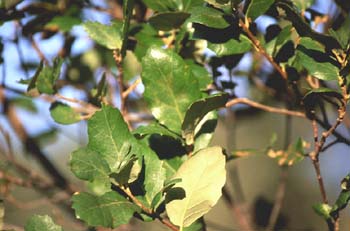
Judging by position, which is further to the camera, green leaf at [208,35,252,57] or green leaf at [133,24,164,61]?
green leaf at [133,24,164,61]

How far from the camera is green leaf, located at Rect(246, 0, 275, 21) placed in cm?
67

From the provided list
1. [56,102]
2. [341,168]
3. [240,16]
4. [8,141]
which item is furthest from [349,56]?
A: [341,168]

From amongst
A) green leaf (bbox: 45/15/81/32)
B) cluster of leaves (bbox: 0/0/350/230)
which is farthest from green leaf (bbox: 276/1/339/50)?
green leaf (bbox: 45/15/81/32)

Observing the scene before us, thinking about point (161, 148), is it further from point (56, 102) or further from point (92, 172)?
point (56, 102)

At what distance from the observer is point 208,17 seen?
658 millimetres

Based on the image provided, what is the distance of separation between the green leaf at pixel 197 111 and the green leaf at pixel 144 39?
0.68ft

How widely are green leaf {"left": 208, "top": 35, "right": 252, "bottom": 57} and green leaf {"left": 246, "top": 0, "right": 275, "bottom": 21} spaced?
43 mm

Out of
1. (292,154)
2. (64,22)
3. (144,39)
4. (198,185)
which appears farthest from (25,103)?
(198,185)

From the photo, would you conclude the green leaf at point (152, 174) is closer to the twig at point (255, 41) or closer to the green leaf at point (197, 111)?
the green leaf at point (197, 111)

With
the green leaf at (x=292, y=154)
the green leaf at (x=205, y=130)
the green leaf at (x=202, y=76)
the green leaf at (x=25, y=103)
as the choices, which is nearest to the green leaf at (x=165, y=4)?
the green leaf at (x=202, y=76)

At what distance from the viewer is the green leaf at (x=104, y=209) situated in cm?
58

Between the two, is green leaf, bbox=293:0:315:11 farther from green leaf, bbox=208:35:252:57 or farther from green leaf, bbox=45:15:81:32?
green leaf, bbox=45:15:81:32

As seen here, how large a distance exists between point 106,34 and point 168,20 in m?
0.12

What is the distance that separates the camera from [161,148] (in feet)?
2.42
